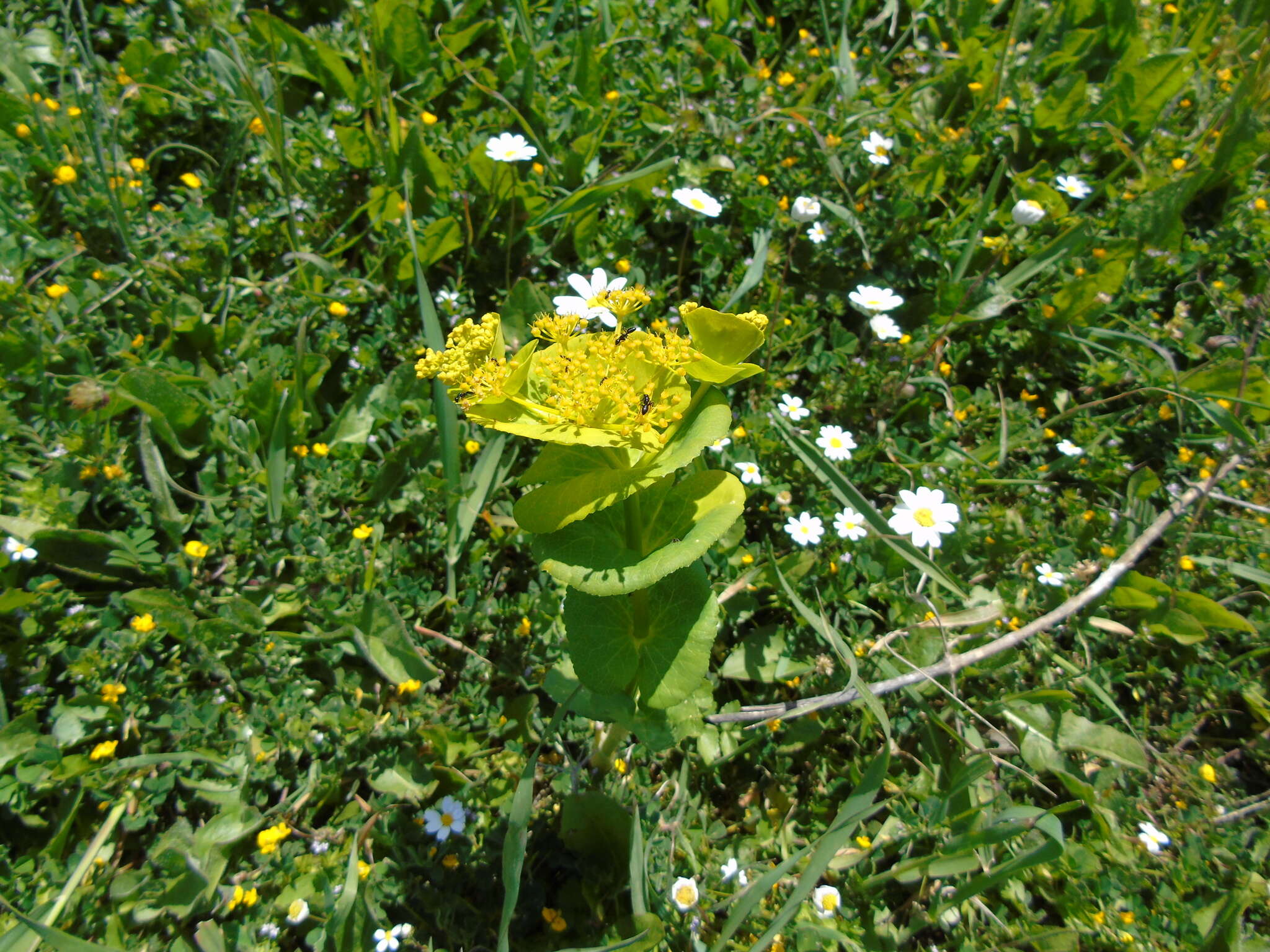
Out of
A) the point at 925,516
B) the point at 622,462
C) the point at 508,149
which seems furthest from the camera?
the point at 508,149

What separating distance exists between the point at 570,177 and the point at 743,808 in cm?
276

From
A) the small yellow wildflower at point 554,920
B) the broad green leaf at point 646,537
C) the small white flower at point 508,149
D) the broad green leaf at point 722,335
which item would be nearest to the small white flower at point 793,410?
the broad green leaf at point 646,537

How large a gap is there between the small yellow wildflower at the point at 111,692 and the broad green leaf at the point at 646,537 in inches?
59.3

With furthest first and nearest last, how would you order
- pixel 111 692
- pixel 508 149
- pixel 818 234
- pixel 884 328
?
pixel 818 234
pixel 508 149
pixel 884 328
pixel 111 692

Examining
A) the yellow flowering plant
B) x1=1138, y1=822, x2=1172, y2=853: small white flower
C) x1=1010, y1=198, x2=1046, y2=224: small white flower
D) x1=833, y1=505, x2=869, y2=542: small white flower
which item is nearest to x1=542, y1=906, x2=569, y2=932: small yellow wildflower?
the yellow flowering plant

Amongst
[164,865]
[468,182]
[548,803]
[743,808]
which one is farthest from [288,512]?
[743,808]

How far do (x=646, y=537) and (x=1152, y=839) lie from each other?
1.93 metres

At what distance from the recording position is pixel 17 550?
2.51 meters

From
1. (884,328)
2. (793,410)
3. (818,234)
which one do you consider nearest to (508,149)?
(818,234)

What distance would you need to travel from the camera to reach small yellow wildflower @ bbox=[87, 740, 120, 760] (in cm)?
232

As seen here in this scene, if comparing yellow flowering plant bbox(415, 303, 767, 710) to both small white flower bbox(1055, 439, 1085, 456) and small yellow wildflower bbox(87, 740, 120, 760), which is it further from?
small white flower bbox(1055, 439, 1085, 456)

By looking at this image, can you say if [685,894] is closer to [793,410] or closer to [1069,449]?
[793,410]

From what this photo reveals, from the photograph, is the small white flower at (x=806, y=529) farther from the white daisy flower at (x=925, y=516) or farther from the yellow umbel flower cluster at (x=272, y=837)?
the yellow umbel flower cluster at (x=272, y=837)

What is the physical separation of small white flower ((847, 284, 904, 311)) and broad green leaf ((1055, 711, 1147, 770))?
5.63ft
